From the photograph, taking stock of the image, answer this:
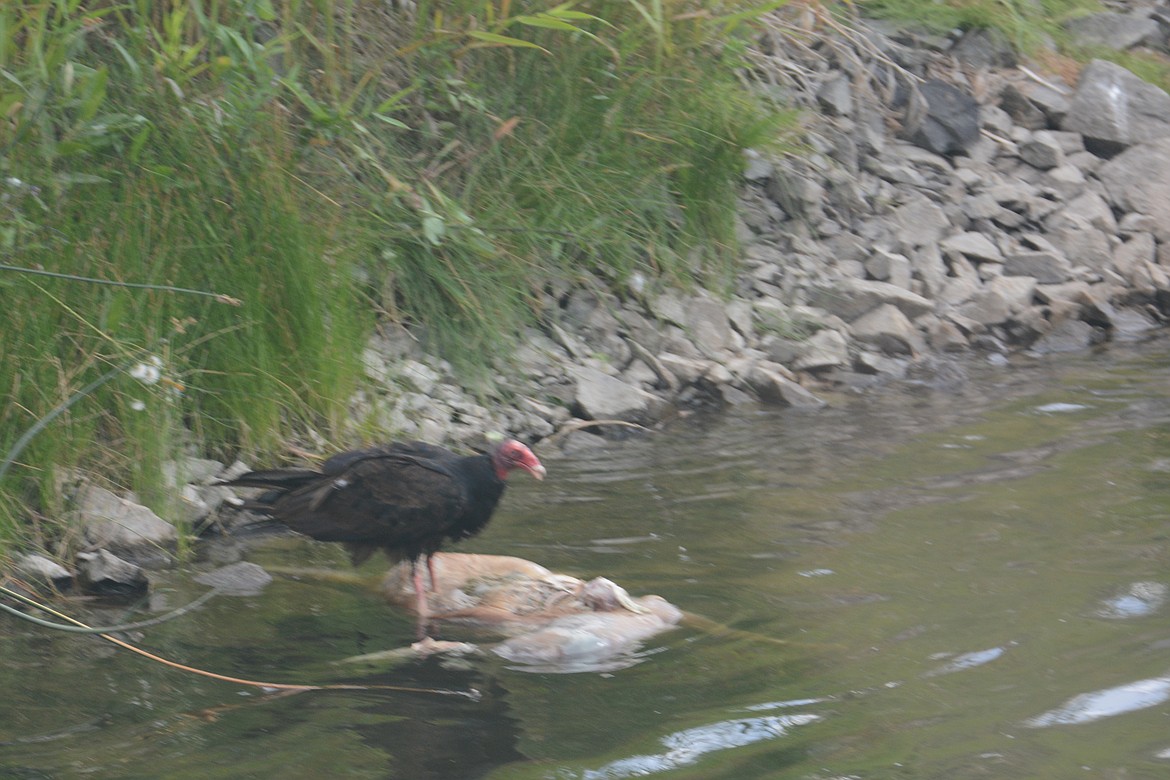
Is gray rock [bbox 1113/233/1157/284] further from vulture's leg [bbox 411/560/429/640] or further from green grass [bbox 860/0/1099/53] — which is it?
vulture's leg [bbox 411/560/429/640]

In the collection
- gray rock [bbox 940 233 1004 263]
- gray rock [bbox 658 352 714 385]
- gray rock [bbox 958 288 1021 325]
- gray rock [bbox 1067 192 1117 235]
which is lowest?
gray rock [bbox 658 352 714 385]

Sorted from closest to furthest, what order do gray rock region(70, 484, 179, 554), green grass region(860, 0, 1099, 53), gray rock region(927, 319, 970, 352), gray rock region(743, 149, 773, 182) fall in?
gray rock region(70, 484, 179, 554)
gray rock region(927, 319, 970, 352)
gray rock region(743, 149, 773, 182)
green grass region(860, 0, 1099, 53)

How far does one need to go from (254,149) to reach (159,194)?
0.47 meters

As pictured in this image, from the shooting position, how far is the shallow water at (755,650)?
11.2 ft

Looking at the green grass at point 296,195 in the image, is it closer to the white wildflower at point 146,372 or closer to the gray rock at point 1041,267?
the white wildflower at point 146,372

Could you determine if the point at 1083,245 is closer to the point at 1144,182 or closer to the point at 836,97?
the point at 1144,182

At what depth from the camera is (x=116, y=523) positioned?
201 inches

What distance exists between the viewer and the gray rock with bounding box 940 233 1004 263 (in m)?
9.18

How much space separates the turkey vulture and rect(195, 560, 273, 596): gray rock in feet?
0.71

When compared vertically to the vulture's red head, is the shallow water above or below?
below

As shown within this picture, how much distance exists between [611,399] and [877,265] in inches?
100

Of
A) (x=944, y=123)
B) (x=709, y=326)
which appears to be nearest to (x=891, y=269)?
(x=709, y=326)

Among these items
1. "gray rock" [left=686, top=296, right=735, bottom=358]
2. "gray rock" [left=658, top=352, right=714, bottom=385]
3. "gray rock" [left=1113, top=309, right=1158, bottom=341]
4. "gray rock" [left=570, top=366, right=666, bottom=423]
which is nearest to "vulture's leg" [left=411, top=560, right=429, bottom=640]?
"gray rock" [left=570, top=366, right=666, bottom=423]

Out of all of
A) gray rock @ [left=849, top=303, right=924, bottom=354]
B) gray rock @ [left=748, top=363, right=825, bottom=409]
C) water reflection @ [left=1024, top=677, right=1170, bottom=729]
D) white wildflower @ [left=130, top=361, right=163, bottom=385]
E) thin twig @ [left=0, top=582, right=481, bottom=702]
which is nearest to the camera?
water reflection @ [left=1024, top=677, right=1170, bottom=729]
